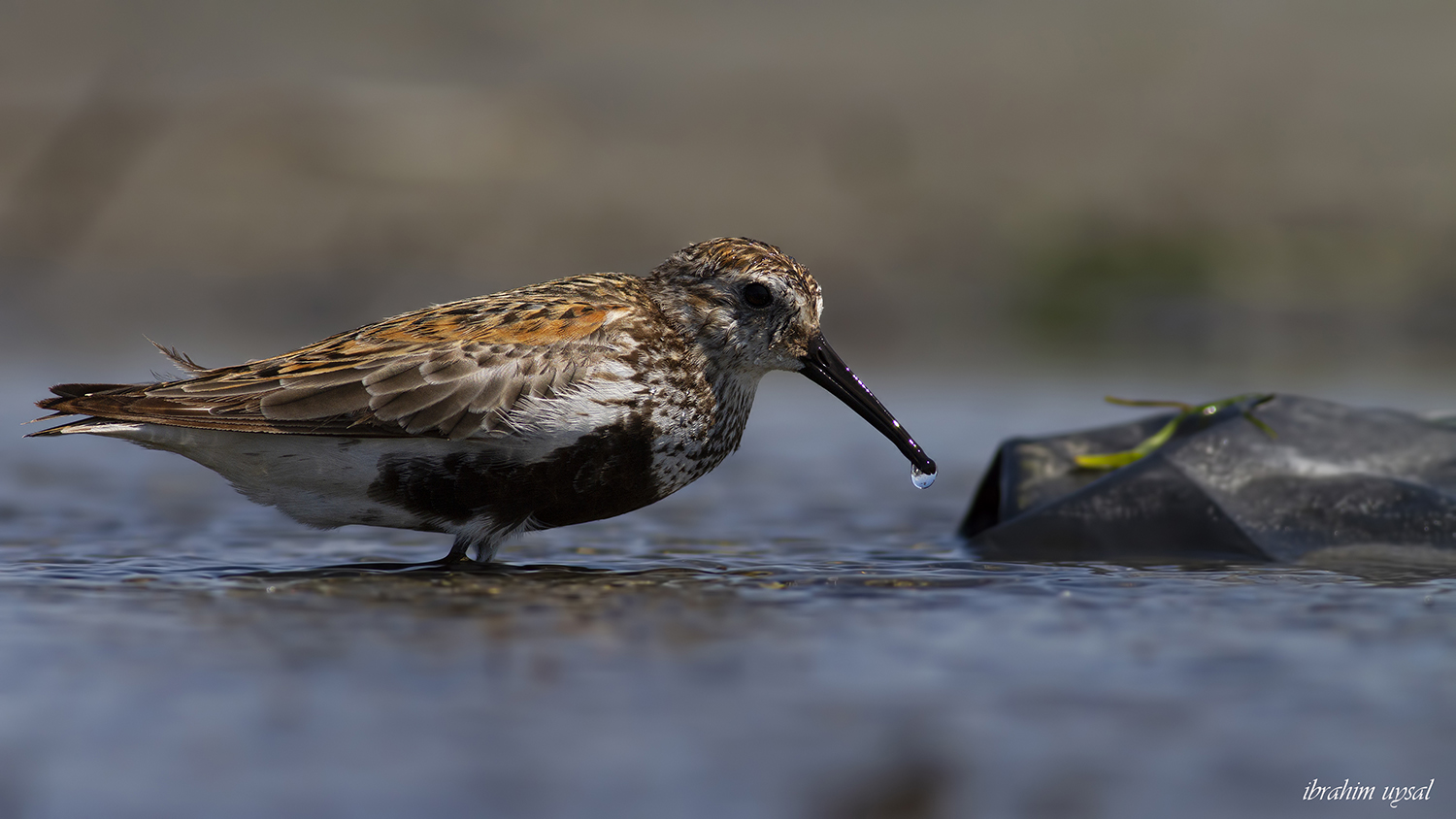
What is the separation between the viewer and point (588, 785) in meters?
4.06

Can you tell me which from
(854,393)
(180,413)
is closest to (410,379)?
(180,413)

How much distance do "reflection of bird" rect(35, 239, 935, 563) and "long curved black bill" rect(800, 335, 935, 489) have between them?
1.63 feet

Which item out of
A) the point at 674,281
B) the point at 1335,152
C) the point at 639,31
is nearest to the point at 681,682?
the point at 674,281

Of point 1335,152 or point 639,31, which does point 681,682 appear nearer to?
point 1335,152

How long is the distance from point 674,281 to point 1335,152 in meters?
18.0

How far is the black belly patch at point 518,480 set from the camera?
22.6ft

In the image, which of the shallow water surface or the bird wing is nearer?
the shallow water surface

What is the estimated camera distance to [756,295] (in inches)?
294

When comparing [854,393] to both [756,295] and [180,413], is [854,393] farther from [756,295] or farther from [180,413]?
[180,413]
